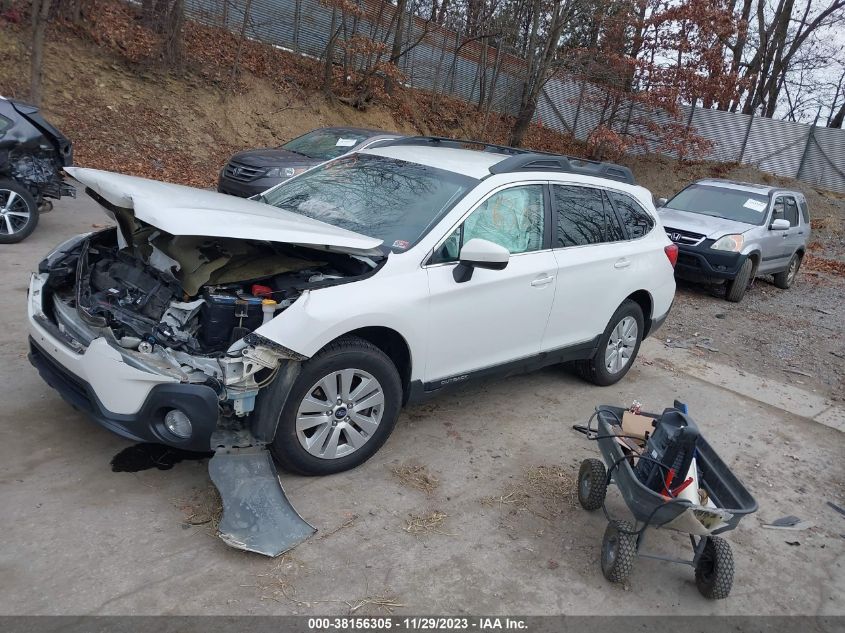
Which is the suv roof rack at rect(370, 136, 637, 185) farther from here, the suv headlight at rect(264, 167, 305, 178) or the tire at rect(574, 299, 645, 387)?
the suv headlight at rect(264, 167, 305, 178)

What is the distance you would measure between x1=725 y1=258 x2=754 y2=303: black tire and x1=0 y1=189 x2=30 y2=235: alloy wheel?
9.57 meters

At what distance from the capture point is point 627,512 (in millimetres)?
4164

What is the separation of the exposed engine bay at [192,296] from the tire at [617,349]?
2.57 meters

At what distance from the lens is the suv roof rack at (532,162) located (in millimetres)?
4867

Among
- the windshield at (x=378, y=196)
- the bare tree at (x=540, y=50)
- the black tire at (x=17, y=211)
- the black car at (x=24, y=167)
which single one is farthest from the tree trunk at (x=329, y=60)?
the windshield at (x=378, y=196)

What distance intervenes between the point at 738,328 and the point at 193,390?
7878 millimetres

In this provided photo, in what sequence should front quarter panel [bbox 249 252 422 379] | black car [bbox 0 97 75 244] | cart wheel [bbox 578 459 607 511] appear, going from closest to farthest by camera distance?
front quarter panel [bbox 249 252 422 379]
cart wheel [bbox 578 459 607 511]
black car [bbox 0 97 75 244]

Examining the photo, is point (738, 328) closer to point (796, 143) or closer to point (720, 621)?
point (720, 621)

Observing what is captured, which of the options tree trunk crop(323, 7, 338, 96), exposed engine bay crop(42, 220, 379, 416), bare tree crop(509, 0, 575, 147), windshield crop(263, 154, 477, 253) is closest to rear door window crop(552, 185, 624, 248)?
windshield crop(263, 154, 477, 253)

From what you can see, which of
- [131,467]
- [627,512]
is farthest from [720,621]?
[131,467]

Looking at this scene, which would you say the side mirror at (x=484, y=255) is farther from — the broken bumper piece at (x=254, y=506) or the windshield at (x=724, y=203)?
the windshield at (x=724, y=203)

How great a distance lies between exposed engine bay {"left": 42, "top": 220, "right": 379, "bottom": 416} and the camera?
11.2ft

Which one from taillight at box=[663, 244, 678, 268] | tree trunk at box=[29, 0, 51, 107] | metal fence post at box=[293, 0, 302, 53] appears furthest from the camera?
metal fence post at box=[293, 0, 302, 53]

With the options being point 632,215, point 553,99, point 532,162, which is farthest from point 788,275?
point 553,99
